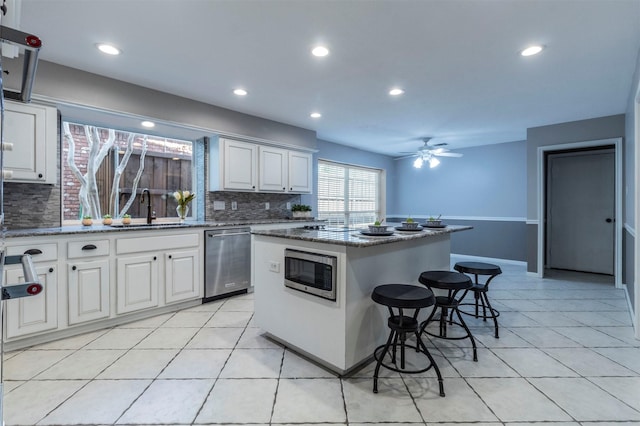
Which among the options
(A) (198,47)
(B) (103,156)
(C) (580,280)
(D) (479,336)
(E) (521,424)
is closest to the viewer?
(E) (521,424)

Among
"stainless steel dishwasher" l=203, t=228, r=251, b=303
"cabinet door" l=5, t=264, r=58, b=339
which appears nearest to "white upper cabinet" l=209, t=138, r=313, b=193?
"stainless steel dishwasher" l=203, t=228, r=251, b=303

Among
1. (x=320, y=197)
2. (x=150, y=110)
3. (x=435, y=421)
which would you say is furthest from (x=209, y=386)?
(x=320, y=197)

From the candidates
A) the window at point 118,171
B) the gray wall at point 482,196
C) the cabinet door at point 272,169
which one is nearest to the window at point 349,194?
the gray wall at point 482,196

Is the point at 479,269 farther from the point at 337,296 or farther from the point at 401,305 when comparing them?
the point at 337,296

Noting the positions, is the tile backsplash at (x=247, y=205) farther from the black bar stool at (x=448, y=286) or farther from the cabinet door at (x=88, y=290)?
the black bar stool at (x=448, y=286)

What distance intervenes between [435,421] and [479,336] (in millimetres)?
1356

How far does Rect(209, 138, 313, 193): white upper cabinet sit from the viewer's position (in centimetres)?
413

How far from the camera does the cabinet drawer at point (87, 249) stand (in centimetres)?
274

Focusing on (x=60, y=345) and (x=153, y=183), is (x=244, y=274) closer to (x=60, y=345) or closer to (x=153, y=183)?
(x=153, y=183)

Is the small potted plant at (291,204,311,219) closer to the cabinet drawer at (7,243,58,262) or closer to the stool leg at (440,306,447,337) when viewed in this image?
the stool leg at (440,306,447,337)

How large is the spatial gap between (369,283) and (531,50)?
2286 millimetres

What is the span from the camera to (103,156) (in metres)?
3.65

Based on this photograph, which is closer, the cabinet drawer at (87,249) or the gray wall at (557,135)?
the cabinet drawer at (87,249)

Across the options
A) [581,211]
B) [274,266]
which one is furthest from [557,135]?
[274,266]
